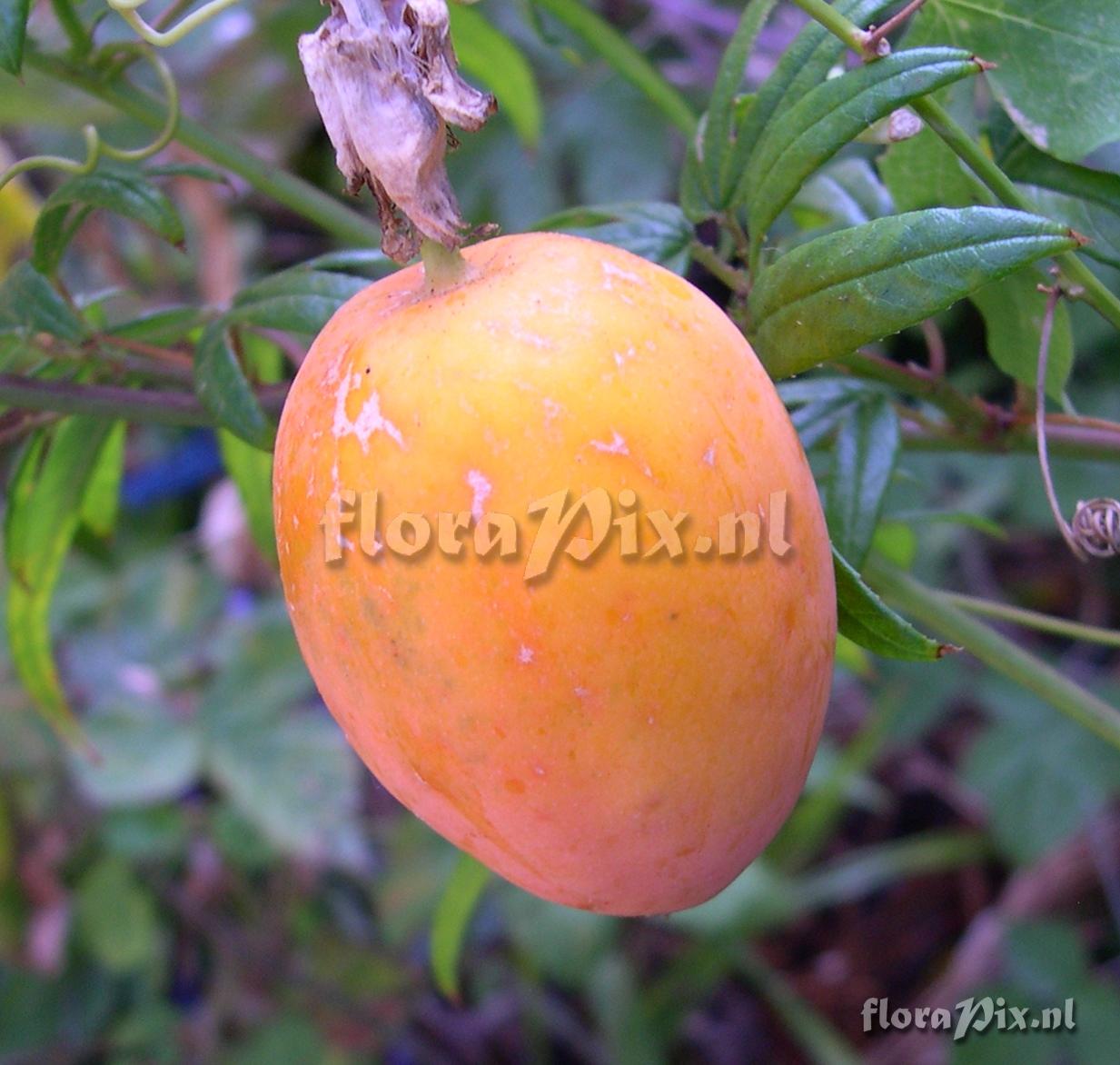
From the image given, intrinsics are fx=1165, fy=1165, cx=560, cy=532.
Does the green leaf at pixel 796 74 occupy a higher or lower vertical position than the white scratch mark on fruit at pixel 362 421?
higher

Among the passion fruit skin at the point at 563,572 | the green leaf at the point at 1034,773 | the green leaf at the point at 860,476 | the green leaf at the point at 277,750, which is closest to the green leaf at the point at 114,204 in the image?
the passion fruit skin at the point at 563,572

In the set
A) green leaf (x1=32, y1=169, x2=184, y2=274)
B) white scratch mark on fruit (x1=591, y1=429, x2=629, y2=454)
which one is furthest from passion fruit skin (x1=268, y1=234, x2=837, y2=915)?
green leaf (x1=32, y1=169, x2=184, y2=274)

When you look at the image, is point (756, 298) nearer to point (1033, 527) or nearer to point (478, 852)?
point (478, 852)

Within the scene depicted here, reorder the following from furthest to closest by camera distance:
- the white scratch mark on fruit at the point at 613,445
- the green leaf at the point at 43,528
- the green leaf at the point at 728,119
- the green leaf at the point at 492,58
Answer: the green leaf at the point at 492,58, the green leaf at the point at 43,528, the green leaf at the point at 728,119, the white scratch mark on fruit at the point at 613,445

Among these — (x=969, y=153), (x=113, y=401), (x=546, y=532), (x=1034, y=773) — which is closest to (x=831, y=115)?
(x=969, y=153)

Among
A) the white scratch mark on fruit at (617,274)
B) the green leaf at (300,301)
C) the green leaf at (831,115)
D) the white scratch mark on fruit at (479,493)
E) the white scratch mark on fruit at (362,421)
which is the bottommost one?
the white scratch mark on fruit at (479,493)

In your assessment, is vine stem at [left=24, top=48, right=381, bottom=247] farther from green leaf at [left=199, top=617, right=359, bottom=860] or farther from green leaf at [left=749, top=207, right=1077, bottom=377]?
green leaf at [left=199, top=617, right=359, bottom=860]

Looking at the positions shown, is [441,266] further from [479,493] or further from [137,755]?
[137,755]

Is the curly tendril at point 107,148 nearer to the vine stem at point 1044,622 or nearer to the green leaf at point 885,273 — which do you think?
the green leaf at point 885,273
